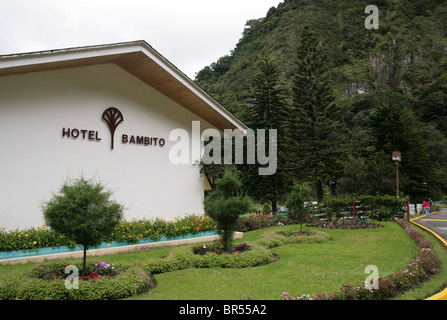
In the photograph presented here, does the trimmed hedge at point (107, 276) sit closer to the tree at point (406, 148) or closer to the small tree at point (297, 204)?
the small tree at point (297, 204)

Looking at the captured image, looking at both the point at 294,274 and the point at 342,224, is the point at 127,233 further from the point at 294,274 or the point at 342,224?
the point at 342,224

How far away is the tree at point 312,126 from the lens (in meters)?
22.6

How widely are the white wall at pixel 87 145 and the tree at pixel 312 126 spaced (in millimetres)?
11975

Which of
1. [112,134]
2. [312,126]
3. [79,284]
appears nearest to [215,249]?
[79,284]

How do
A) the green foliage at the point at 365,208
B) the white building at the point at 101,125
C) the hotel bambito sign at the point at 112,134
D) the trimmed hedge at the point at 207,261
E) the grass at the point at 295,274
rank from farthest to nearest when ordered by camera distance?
the green foliage at the point at 365,208 → the hotel bambito sign at the point at 112,134 → the white building at the point at 101,125 → the trimmed hedge at the point at 207,261 → the grass at the point at 295,274

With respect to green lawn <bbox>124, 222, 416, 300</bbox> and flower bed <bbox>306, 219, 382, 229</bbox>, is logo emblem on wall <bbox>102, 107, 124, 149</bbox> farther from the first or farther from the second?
flower bed <bbox>306, 219, 382, 229</bbox>

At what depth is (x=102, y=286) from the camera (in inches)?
206

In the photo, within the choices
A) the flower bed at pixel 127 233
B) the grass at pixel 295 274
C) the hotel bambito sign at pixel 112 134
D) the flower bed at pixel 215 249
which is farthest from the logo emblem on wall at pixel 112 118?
the flower bed at pixel 215 249

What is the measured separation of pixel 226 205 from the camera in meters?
8.09

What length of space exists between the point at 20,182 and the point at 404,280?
8.74 meters

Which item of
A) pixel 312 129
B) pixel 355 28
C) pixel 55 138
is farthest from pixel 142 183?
pixel 355 28

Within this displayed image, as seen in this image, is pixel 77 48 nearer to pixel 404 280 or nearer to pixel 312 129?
pixel 404 280

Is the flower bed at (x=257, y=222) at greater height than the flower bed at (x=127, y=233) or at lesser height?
lesser
